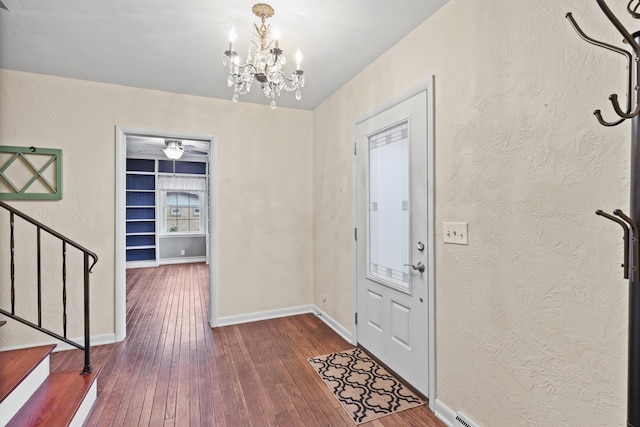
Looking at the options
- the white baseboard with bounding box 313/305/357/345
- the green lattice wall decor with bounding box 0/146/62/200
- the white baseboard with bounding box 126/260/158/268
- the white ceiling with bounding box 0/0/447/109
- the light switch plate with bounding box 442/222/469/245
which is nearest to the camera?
the light switch plate with bounding box 442/222/469/245

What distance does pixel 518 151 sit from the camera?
1.54 meters

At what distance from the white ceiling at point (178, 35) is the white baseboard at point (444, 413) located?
2.53m

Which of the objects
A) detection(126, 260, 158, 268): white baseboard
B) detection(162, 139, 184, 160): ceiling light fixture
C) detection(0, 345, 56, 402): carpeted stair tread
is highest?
detection(162, 139, 184, 160): ceiling light fixture

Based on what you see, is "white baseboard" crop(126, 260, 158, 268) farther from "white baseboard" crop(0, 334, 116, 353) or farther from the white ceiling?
the white ceiling

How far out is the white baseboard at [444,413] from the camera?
6.28 ft

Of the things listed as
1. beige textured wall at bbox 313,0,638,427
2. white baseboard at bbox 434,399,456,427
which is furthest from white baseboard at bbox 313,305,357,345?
beige textured wall at bbox 313,0,638,427

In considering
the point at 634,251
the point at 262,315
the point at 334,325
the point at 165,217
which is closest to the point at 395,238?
the point at 334,325

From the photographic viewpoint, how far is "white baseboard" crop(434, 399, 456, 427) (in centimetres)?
191

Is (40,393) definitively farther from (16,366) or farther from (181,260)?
(181,260)

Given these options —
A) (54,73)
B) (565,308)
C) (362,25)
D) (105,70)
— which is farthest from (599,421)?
(54,73)

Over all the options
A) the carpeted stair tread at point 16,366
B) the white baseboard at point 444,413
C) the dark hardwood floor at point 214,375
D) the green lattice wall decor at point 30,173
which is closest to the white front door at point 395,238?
the white baseboard at point 444,413

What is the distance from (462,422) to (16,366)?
2.77 metres

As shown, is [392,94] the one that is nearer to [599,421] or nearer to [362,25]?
[362,25]

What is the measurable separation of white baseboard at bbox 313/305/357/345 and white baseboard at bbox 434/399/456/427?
1.10m
